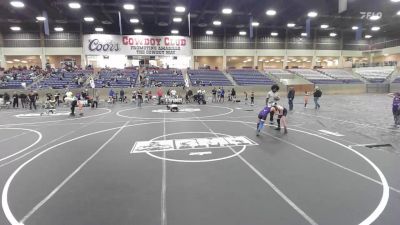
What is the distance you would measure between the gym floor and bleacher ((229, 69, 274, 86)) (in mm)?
30321

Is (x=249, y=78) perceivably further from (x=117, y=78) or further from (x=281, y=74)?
(x=117, y=78)

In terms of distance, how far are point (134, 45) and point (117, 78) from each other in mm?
11200

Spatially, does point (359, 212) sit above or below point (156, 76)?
below

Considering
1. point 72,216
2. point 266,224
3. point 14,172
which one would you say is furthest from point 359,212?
point 14,172

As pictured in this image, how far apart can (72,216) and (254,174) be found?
3.88 meters

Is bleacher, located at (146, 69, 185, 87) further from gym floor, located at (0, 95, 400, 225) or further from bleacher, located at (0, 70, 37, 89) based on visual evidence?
gym floor, located at (0, 95, 400, 225)

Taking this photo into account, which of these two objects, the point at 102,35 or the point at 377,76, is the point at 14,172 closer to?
the point at 102,35

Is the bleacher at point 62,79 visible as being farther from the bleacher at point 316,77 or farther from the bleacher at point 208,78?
the bleacher at point 316,77

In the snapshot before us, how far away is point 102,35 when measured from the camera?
151 feet

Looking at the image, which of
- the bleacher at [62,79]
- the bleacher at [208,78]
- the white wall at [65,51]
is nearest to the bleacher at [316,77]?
the bleacher at [208,78]

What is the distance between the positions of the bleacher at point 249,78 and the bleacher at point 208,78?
1.77m

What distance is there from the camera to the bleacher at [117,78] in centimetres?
3588

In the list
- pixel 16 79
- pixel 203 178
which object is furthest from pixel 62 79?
pixel 203 178

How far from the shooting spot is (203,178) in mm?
6363
